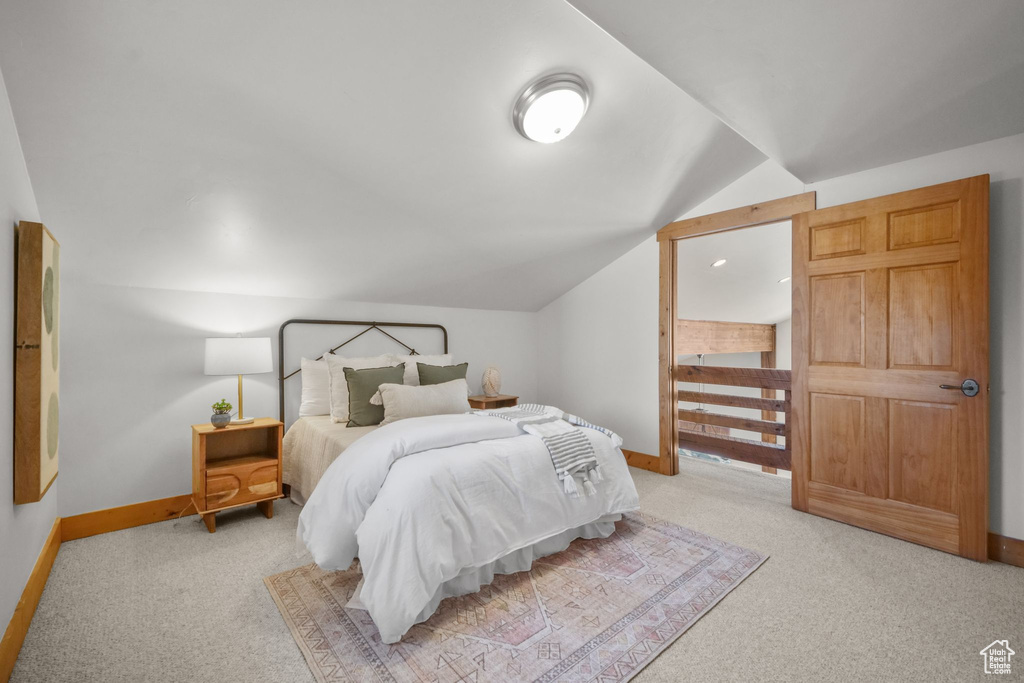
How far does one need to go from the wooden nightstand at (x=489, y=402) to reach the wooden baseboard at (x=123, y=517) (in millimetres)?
2208

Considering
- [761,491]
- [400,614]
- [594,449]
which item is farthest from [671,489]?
[400,614]

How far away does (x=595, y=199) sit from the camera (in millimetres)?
3264

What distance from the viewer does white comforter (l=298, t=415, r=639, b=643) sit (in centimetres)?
178

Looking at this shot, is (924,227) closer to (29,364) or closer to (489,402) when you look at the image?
(489,402)

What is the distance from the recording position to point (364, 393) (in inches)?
124

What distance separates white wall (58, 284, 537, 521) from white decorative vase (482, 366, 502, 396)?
1757mm

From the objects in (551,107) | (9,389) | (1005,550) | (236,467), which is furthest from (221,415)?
(1005,550)

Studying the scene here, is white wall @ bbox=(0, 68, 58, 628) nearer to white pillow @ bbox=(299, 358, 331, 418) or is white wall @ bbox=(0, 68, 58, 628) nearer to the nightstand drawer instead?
the nightstand drawer

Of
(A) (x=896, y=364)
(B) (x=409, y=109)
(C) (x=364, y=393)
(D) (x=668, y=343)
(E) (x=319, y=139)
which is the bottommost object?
(C) (x=364, y=393)

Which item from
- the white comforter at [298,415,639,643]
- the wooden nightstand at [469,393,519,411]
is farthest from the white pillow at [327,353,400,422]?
the white comforter at [298,415,639,643]

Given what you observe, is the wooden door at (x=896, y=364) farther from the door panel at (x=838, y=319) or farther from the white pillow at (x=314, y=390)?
the white pillow at (x=314, y=390)

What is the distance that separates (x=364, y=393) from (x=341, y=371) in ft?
1.18

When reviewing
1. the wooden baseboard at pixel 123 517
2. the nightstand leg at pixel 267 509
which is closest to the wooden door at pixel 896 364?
the nightstand leg at pixel 267 509

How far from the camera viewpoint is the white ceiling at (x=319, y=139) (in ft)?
5.56
